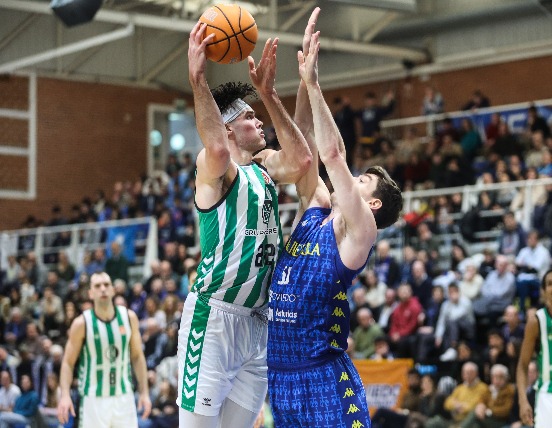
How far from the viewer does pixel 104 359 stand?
34.4 ft

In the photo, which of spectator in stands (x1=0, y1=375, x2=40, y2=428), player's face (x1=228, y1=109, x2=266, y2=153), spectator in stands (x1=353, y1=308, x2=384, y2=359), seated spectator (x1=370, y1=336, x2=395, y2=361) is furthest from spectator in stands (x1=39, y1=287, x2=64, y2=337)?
player's face (x1=228, y1=109, x2=266, y2=153)

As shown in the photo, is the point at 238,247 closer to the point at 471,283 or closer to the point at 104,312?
the point at 104,312

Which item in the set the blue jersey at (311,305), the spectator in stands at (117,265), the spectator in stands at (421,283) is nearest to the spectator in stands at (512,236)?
the spectator in stands at (421,283)

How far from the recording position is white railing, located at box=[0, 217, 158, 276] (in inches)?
914

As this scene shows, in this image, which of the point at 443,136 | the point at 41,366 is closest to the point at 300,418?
the point at 41,366

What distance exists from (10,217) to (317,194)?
76.8 ft

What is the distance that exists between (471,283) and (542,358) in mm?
7051

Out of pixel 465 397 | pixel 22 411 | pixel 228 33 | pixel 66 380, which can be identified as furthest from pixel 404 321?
pixel 228 33

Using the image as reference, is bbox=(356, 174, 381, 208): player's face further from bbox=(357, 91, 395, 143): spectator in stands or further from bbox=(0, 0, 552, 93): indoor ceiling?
bbox=(357, 91, 395, 143): spectator in stands

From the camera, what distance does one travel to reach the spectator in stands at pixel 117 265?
73.3ft

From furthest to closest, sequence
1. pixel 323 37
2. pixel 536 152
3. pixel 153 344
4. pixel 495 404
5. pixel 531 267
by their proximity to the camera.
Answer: pixel 323 37, pixel 536 152, pixel 153 344, pixel 531 267, pixel 495 404

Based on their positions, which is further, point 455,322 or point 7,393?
point 7,393

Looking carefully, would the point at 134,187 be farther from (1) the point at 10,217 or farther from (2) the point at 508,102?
(2) the point at 508,102

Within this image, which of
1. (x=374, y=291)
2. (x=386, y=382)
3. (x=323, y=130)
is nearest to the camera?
(x=323, y=130)
